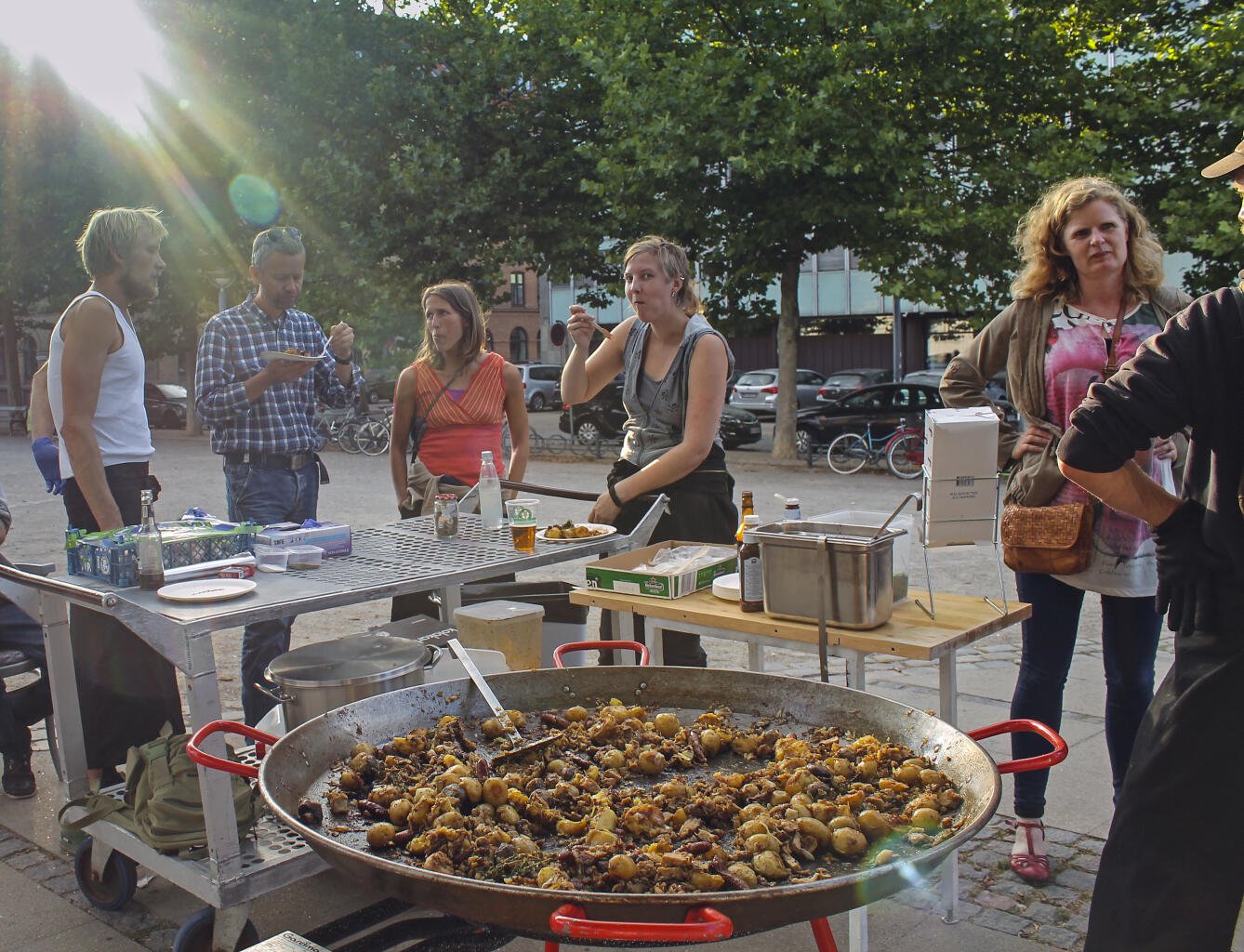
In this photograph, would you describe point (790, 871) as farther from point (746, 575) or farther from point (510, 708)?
point (746, 575)

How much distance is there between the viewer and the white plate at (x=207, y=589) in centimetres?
296

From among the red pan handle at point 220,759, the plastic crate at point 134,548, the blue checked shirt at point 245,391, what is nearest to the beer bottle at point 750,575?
the red pan handle at point 220,759

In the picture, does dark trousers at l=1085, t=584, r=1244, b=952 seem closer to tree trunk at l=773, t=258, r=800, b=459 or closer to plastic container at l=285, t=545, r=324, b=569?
plastic container at l=285, t=545, r=324, b=569

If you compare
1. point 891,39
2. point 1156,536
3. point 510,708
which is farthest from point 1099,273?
point 891,39

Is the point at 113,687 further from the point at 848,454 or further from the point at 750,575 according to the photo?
the point at 848,454

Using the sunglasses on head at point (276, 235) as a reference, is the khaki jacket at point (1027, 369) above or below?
below

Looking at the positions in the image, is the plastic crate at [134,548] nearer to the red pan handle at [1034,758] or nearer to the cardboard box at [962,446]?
the cardboard box at [962,446]

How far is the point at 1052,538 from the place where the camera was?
316 cm

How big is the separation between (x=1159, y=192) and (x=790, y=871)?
618 inches

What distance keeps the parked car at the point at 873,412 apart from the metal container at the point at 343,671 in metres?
14.8

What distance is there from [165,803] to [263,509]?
165 centimetres

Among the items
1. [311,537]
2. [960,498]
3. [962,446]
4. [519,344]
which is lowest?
[311,537]

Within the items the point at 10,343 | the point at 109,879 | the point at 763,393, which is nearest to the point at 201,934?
the point at 109,879

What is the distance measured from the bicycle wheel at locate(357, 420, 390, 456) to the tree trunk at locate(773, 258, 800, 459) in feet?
26.8
